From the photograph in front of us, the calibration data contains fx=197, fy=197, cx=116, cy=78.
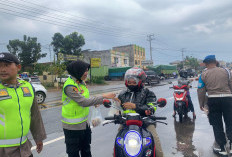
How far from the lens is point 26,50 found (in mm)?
37094

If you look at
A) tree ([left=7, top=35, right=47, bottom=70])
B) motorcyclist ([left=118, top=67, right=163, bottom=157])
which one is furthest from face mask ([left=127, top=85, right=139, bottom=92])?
tree ([left=7, top=35, right=47, bottom=70])

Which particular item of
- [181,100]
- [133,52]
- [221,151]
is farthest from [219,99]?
[133,52]

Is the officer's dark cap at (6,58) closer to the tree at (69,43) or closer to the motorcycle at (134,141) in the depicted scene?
the motorcycle at (134,141)

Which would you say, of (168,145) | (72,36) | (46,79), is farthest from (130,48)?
(168,145)

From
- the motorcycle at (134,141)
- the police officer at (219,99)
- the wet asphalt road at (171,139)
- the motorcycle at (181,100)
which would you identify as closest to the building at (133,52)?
the motorcycle at (181,100)

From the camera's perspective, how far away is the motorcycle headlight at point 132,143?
209 cm

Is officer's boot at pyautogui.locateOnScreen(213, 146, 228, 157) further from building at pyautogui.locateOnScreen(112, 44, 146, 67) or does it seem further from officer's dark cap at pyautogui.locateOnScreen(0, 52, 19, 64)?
building at pyautogui.locateOnScreen(112, 44, 146, 67)

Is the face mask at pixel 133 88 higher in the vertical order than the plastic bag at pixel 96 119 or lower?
higher

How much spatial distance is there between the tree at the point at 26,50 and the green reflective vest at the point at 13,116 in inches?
1501

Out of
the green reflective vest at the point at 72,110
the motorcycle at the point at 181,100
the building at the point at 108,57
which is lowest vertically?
the motorcycle at the point at 181,100

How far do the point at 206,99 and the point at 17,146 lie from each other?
143 inches

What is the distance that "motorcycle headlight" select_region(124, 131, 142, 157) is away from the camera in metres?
2.09

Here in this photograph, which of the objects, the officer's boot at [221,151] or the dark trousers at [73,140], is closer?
the dark trousers at [73,140]

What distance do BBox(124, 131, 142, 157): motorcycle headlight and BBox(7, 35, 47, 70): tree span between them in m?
38.5
